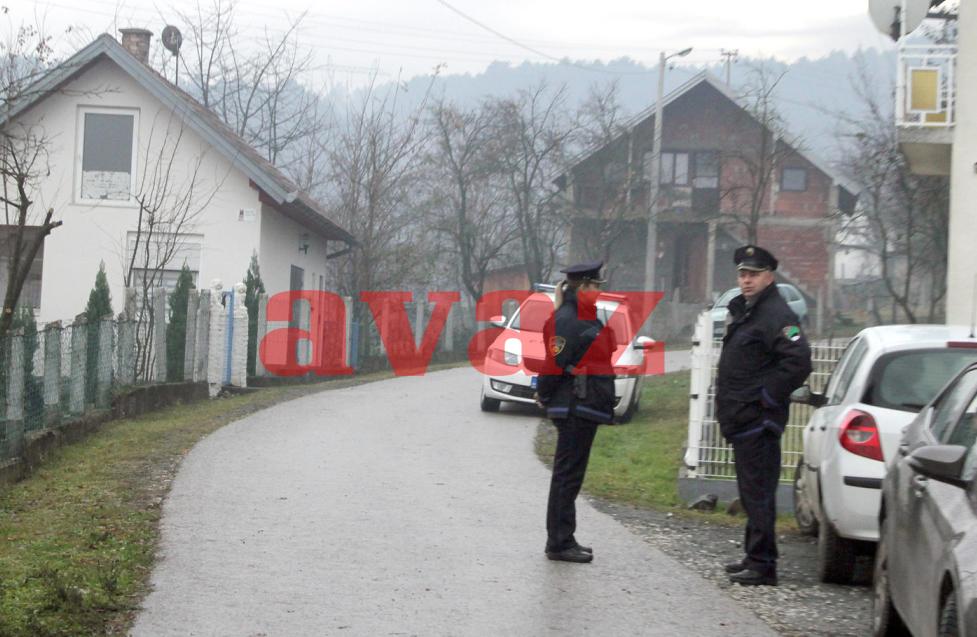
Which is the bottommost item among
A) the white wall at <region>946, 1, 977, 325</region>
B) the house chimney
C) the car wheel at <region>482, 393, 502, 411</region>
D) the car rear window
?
the car wheel at <region>482, 393, 502, 411</region>

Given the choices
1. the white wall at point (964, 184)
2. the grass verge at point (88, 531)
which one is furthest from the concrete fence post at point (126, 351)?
the white wall at point (964, 184)

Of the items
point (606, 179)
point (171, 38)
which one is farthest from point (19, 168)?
point (606, 179)

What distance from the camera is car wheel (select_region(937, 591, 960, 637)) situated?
4422mm

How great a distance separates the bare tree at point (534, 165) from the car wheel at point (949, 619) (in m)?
38.3

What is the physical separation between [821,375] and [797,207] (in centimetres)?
3795

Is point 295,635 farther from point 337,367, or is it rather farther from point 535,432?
point 337,367

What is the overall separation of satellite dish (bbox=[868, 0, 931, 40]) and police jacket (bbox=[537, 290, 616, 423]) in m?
10.1

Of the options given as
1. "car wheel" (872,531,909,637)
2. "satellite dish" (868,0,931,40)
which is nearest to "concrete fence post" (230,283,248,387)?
"satellite dish" (868,0,931,40)

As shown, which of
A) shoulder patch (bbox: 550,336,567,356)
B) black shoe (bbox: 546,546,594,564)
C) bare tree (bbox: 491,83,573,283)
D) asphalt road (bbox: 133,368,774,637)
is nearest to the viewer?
asphalt road (bbox: 133,368,774,637)

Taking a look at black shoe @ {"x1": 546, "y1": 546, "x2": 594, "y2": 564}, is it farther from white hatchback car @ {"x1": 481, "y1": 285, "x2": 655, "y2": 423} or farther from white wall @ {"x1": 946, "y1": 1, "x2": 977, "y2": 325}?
white hatchback car @ {"x1": 481, "y1": 285, "x2": 655, "y2": 423}

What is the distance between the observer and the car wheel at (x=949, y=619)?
4.42 m

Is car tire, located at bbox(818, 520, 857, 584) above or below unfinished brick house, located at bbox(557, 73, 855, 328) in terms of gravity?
below

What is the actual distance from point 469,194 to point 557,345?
119 ft

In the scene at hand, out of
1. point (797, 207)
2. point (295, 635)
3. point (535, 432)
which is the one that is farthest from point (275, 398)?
point (797, 207)
